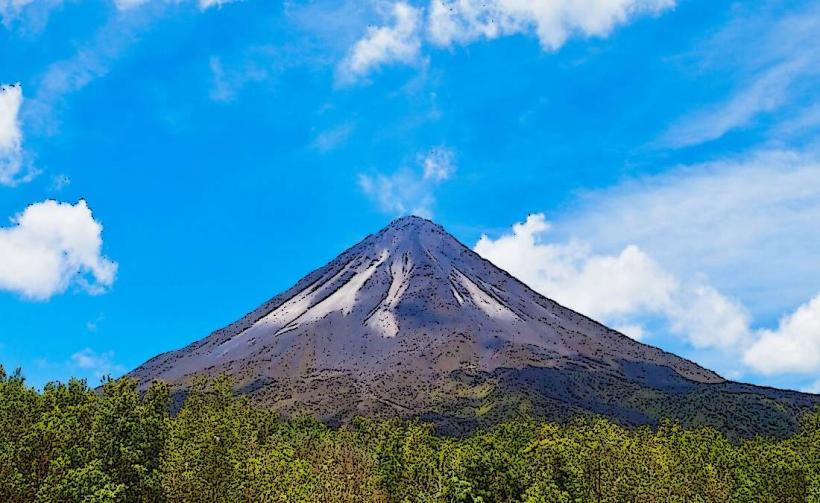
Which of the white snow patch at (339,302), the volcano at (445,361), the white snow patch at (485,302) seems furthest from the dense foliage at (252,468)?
the white snow patch at (485,302)

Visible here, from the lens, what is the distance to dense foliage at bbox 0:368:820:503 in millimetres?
27609

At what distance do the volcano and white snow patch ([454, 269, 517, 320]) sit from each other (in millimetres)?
375

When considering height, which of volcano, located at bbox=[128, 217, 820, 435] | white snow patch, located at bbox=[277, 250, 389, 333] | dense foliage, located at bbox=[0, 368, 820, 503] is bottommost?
dense foliage, located at bbox=[0, 368, 820, 503]

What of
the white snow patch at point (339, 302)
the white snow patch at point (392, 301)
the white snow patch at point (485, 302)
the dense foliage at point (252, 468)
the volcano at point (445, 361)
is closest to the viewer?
the dense foliage at point (252, 468)

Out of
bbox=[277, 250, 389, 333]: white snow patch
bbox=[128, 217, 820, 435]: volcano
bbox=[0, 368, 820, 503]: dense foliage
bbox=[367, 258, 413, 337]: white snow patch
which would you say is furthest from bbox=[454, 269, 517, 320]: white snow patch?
bbox=[0, 368, 820, 503]: dense foliage

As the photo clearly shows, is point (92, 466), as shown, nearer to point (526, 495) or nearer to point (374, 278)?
point (526, 495)

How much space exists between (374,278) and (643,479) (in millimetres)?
152097

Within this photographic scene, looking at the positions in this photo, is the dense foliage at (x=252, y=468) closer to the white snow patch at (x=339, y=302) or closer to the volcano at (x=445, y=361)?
the volcano at (x=445, y=361)

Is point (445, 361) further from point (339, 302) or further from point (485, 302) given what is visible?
point (339, 302)

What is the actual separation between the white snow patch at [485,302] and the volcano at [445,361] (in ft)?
1.23

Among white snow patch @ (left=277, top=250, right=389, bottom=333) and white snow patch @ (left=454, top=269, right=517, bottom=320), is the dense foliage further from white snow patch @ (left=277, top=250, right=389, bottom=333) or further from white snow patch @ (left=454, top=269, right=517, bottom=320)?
white snow patch @ (left=454, top=269, right=517, bottom=320)

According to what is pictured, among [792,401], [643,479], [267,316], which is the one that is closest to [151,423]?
[643,479]

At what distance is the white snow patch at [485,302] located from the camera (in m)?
166

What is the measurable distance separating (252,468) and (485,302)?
142 metres
